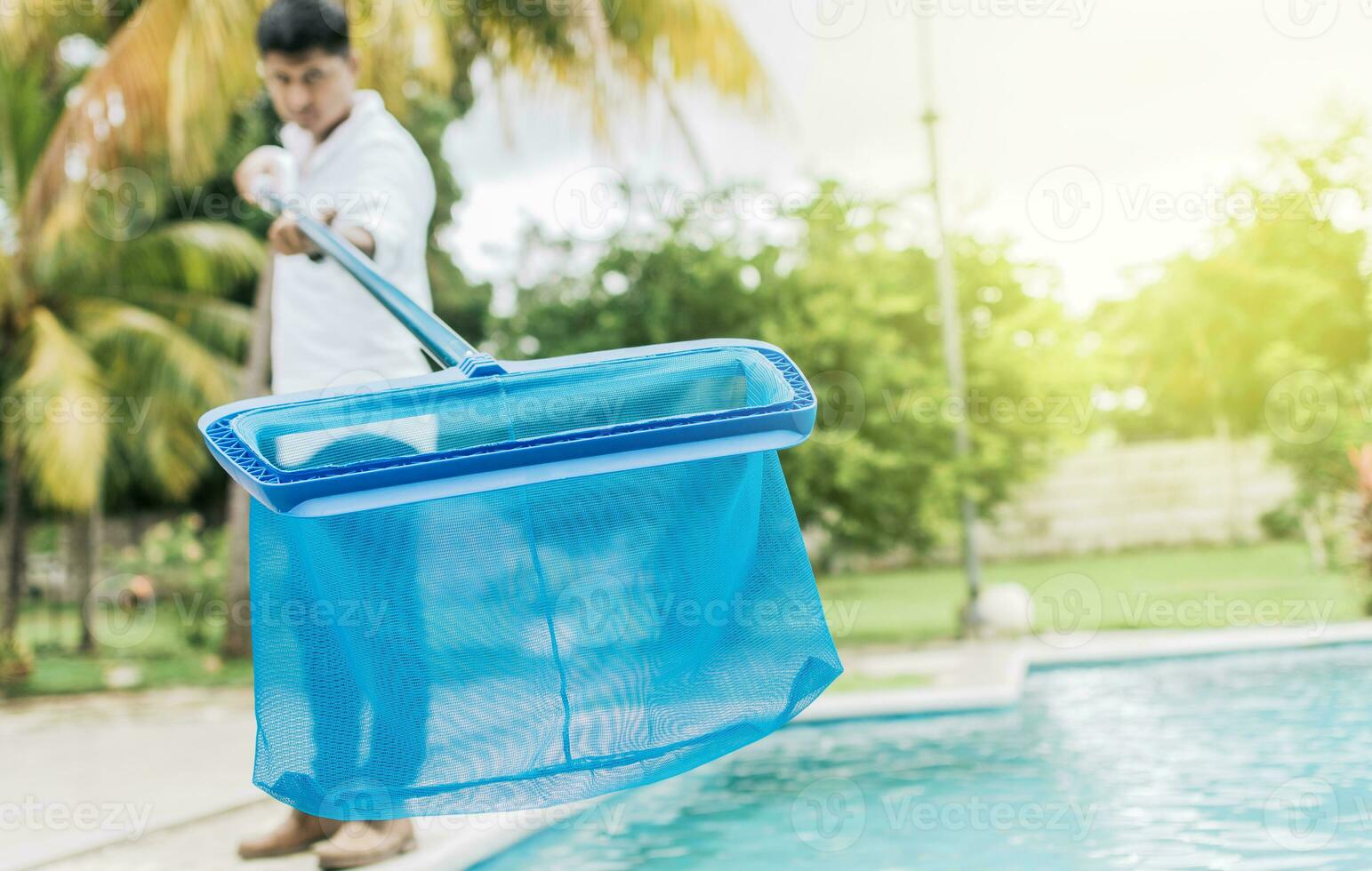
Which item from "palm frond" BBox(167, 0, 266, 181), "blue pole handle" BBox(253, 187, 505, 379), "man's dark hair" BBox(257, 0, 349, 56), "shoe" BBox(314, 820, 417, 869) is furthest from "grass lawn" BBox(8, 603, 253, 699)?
"blue pole handle" BBox(253, 187, 505, 379)

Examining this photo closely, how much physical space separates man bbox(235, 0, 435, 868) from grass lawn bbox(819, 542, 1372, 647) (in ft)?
22.9

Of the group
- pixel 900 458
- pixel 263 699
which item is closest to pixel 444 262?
pixel 900 458

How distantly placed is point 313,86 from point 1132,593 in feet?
36.1

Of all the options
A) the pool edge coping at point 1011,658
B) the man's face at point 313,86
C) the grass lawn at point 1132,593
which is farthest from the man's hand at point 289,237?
the grass lawn at point 1132,593

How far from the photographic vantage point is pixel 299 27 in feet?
9.21

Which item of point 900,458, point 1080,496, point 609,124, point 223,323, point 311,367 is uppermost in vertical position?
point 609,124

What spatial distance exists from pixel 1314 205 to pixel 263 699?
2113cm

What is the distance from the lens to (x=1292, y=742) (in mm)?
5238

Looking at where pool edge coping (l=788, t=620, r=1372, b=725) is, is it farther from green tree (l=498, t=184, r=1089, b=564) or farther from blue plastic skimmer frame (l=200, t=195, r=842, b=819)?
blue plastic skimmer frame (l=200, t=195, r=842, b=819)

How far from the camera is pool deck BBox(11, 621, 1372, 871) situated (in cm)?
346

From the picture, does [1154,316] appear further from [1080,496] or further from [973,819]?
[973,819]

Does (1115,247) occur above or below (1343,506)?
above

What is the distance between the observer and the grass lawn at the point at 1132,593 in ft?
32.6

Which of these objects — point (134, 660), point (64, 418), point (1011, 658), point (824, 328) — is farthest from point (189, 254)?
point (1011, 658)
